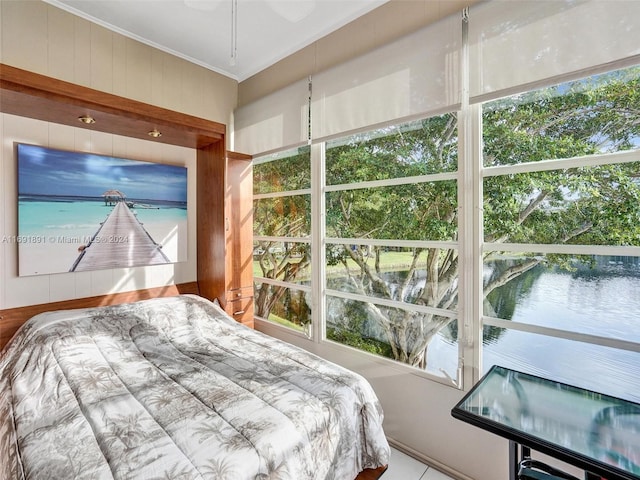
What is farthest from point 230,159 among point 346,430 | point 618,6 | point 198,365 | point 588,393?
point 588,393

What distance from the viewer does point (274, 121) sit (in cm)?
277

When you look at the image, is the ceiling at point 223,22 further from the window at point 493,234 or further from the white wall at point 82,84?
the window at point 493,234

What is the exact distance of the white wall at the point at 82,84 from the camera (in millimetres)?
2012

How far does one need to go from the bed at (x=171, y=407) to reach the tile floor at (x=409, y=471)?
0.45 m

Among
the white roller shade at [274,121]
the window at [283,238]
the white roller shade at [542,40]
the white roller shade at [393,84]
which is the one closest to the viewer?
the white roller shade at [542,40]

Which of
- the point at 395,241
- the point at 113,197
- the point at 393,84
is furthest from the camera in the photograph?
the point at 113,197

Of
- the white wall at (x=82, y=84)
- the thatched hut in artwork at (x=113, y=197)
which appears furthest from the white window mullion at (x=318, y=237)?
the thatched hut in artwork at (x=113, y=197)

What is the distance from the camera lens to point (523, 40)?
Result: 1.52 meters

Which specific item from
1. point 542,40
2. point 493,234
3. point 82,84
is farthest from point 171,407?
point 542,40

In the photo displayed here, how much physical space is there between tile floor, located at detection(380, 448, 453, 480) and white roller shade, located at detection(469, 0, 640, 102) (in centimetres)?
216

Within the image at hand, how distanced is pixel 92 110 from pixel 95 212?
0.76 metres

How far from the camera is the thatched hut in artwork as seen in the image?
8.21ft

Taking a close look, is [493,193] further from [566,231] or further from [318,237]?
[318,237]

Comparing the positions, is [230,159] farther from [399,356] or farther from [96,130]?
[399,356]
